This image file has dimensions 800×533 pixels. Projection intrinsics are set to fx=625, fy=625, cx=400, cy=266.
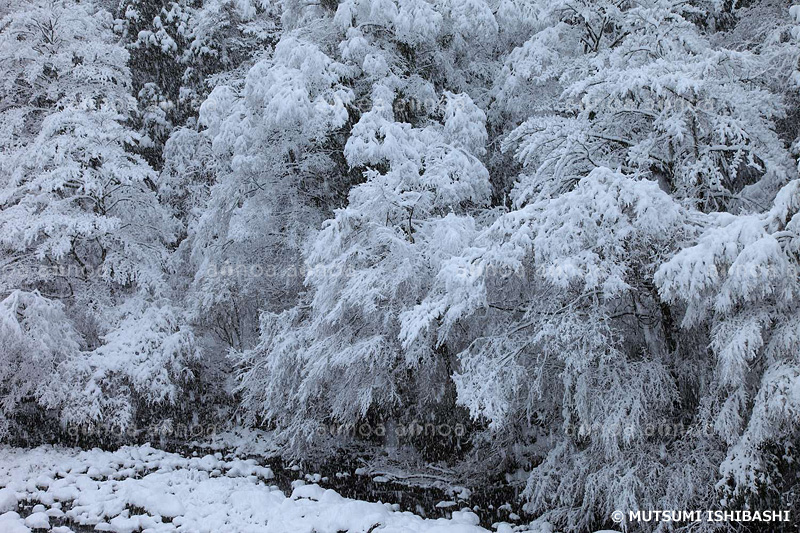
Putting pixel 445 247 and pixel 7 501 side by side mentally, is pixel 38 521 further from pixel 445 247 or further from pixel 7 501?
pixel 445 247

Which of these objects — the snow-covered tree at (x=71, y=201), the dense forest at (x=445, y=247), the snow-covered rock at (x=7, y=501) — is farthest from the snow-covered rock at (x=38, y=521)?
the dense forest at (x=445, y=247)

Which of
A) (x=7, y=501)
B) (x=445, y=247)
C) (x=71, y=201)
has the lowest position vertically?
(x=7, y=501)

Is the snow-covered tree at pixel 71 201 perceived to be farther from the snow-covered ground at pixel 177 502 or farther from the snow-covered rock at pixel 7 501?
the snow-covered rock at pixel 7 501

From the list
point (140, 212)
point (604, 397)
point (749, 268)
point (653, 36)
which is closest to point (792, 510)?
point (604, 397)

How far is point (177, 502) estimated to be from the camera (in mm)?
8930

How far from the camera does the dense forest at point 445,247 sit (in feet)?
23.3

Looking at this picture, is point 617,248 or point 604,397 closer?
point 617,248

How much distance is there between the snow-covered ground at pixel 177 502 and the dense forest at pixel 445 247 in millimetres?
1036

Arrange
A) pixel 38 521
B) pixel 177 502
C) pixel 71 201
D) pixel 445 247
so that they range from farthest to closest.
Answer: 1. pixel 71 201
2. pixel 445 247
3. pixel 177 502
4. pixel 38 521

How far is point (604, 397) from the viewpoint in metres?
7.66

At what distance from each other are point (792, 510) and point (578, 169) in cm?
500

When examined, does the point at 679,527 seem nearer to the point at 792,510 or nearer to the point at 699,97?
the point at 792,510

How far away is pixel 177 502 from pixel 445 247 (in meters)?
5.30

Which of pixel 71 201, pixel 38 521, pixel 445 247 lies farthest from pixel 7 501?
pixel 445 247
